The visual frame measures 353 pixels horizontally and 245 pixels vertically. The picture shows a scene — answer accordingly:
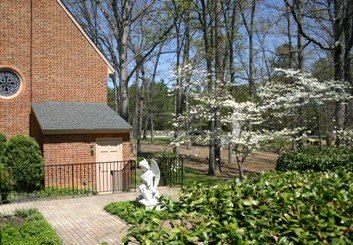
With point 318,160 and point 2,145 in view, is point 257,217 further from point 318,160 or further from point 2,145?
point 2,145

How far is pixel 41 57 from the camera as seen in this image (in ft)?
56.0

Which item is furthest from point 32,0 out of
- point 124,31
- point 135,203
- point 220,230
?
point 220,230

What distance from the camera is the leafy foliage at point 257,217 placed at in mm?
3281

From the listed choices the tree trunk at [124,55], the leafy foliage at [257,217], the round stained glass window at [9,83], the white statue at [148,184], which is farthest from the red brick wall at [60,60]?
the leafy foliage at [257,217]

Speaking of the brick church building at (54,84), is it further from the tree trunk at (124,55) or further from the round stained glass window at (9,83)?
the tree trunk at (124,55)

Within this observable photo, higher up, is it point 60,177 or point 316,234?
point 316,234

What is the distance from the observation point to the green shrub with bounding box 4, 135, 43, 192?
1428cm

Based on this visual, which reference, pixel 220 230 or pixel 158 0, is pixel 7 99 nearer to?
pixel 158 0

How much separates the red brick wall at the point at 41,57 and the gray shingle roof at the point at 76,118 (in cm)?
56

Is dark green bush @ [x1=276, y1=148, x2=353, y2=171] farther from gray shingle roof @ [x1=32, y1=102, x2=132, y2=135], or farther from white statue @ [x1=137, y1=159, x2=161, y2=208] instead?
gray shingle roof @ [x1=32, y1=102, x2=132, y2=135]

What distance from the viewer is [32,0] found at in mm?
17062

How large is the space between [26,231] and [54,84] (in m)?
9.98

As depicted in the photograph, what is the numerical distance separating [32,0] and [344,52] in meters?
14.9

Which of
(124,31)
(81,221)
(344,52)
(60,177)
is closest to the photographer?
(81,221)
